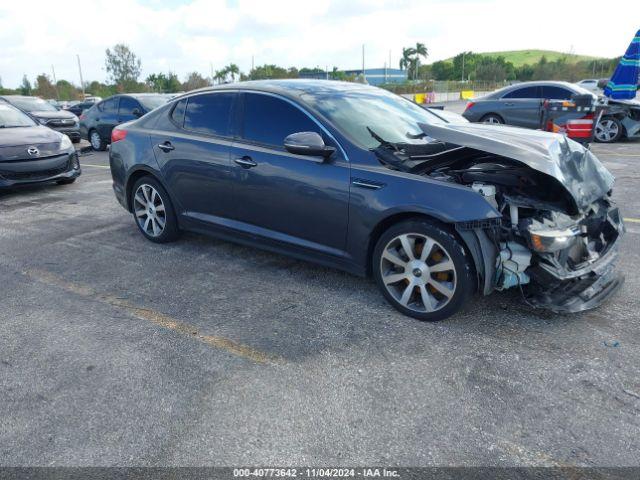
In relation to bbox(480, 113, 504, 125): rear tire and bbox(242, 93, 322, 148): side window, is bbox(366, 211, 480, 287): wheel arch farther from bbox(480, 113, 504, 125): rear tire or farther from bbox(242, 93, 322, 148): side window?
bbox(480, 113, 504, 125): rear tire

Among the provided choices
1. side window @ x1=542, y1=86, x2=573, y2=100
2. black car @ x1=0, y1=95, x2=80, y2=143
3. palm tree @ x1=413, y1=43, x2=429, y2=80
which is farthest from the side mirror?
palm tree @ x1=413, y1=43, x2=429, y2=80

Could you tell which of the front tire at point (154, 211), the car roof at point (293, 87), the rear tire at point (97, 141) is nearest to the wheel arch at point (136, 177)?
the front tire at point (154, 211)

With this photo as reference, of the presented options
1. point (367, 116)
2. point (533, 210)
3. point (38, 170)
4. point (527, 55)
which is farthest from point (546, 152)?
point (527, 55)

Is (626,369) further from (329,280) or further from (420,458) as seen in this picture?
(329,280)

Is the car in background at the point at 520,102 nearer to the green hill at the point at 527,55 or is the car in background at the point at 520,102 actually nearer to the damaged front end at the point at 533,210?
the damaged front end at the point at 533,210

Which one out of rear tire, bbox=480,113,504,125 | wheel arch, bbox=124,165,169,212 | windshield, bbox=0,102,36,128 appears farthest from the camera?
rear tire, bbox=480,113,504,125

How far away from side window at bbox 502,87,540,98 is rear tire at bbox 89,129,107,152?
35.8 feet

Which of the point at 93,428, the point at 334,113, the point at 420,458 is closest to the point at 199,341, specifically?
the point at 93,428

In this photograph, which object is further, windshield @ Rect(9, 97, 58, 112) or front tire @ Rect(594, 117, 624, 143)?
windshield @ Rect(9, 97, 58, 112)

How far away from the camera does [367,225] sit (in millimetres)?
3645

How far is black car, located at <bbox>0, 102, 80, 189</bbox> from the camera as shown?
7703 mm

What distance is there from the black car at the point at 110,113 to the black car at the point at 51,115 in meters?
1.26

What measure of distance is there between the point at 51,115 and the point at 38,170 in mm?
8842

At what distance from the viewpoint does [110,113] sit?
44.7 ft
